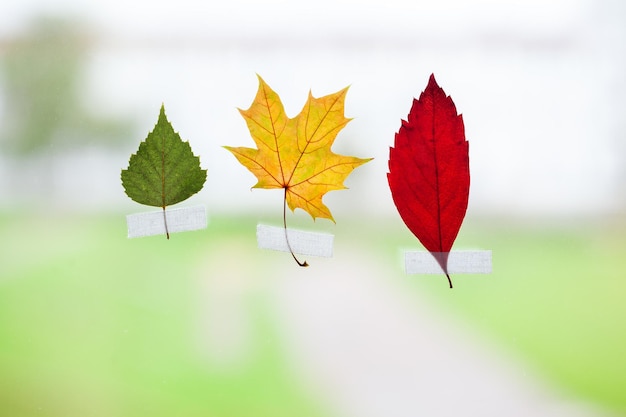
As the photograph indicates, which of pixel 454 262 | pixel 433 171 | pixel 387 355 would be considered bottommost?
pixel 387 355

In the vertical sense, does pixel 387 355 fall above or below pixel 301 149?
below

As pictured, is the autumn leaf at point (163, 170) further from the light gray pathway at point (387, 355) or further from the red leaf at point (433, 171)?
the red leaf at point (433, 171)

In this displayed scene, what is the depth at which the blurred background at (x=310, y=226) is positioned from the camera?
86 cm

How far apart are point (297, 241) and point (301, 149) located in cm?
14

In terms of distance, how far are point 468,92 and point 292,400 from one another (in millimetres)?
548

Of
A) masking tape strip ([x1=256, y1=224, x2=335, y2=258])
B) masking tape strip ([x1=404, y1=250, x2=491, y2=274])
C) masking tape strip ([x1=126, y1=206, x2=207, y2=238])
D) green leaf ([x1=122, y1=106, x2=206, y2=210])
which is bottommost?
masking tape strip ([x1=404, y1=250, x2=491, y2=274])

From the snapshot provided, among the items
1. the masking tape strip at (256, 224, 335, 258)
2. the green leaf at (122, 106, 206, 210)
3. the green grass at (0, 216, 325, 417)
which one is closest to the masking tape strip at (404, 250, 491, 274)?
the masking tape strip at (256, 224, 335, 258)

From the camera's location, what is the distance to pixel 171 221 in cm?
90

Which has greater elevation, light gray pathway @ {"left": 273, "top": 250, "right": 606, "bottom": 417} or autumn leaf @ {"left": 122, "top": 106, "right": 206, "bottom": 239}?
autumn leaf @ {"left": 122, "top": 106, "right": 206, "bottom": 239}

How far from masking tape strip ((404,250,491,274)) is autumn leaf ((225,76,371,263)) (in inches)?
5.6

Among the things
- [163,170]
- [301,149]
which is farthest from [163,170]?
[301,149]

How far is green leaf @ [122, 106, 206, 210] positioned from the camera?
89 centimetres

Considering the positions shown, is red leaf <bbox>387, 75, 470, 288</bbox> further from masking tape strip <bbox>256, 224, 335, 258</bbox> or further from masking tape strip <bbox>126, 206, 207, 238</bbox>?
masking tape strip <bbox>126, 206, 207, 238</bbox>

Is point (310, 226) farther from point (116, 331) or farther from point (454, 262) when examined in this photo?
point (116, 331)
